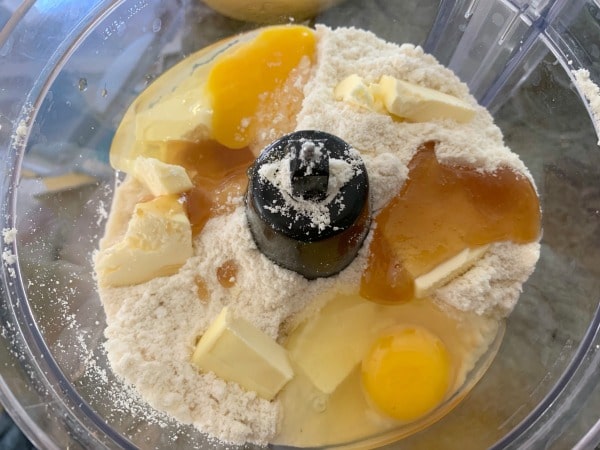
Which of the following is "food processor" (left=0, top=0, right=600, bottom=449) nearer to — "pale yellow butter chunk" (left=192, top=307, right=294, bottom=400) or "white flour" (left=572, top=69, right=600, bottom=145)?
"white flour" (left=572, top=69, right=600, bottom=145)

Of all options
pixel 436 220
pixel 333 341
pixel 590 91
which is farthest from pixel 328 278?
pixel 590 91

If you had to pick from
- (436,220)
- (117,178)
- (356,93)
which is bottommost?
(117,178)

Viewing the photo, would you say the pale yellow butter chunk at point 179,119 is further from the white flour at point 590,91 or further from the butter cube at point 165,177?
the white flour at point 590,91

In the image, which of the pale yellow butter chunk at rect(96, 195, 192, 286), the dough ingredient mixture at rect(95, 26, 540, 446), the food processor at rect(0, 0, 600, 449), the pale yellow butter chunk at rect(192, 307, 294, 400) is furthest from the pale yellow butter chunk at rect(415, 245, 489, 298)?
the pale yellow butter chunk at rect(96, 195, 192, 286)

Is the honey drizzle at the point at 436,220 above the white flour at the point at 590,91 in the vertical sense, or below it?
→ below

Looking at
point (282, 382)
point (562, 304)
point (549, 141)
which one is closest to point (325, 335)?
point (282, 382)

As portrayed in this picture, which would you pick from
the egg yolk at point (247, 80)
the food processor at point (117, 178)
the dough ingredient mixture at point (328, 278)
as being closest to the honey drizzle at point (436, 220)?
the dough ingredient mixture at point (328, 278)

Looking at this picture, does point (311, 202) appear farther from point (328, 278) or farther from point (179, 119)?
point (179, 119)
